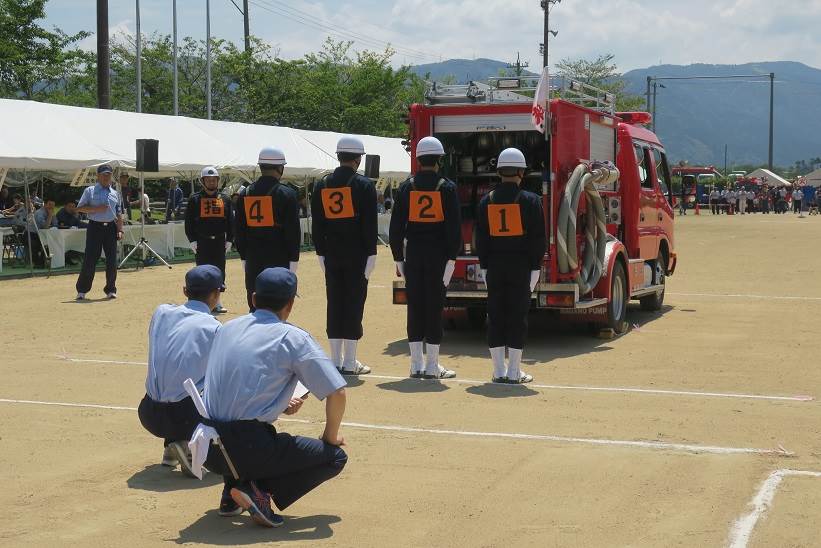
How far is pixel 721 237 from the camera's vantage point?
121 feet

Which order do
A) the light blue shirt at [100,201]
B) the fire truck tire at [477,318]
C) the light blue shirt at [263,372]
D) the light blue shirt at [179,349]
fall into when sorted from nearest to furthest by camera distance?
the light blue shirt at [263,372]
the light blue shirt at [179,349]
the fire truck tire at [477,318]
the light blue shirt at [100,201]

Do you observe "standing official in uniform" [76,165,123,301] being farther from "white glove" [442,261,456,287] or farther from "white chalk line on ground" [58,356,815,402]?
"white glove" [442,261,456,287]

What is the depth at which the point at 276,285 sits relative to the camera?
18.6 feet

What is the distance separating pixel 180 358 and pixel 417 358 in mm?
4188

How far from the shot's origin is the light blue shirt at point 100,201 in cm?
1716

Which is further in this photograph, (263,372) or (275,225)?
(275,225)

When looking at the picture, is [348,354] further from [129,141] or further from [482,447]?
[129,141]

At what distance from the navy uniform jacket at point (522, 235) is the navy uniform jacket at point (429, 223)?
0.29 metres

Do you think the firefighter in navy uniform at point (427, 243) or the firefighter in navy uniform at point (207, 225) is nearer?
the firefighter in navy uniform at point (427, 243)

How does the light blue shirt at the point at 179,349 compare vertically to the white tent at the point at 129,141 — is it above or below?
below

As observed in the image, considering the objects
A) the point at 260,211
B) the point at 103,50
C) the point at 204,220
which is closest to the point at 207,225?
the point at 204,220

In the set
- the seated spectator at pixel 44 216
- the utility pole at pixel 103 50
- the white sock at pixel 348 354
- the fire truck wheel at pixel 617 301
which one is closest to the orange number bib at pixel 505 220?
the white sock at pixel 348 354

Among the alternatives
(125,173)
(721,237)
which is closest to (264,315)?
(125,173)

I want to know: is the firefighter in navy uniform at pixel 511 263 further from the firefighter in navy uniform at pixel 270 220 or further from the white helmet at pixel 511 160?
the firefighter in navy uniform at pixel 270 220
